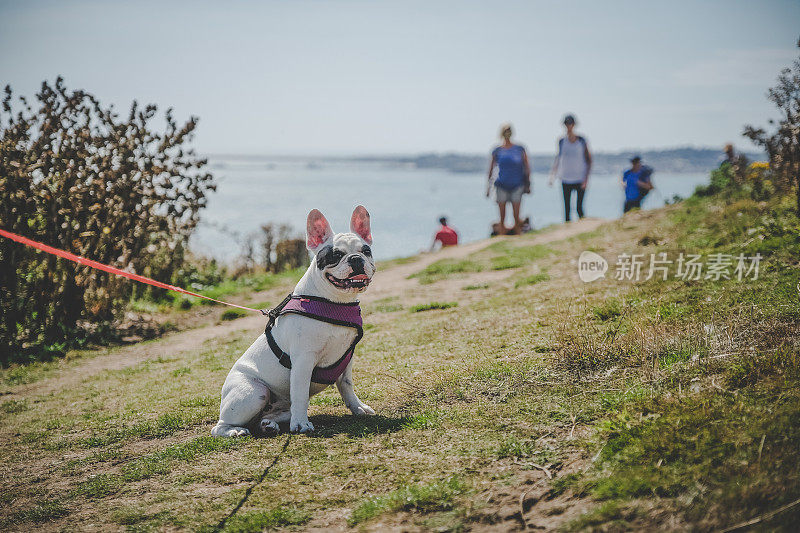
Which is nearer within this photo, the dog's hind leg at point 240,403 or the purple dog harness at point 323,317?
the purple dog harness at point 323,317

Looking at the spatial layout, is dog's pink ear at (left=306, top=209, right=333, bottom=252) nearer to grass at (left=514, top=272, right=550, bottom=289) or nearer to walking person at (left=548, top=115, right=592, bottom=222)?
grass at (left=514, top=272, right=550, bottom=289)

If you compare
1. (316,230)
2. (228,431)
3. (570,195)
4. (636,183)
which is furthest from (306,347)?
(636,183)

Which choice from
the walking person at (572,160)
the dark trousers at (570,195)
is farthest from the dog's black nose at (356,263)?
the dark trousers at (570,195)

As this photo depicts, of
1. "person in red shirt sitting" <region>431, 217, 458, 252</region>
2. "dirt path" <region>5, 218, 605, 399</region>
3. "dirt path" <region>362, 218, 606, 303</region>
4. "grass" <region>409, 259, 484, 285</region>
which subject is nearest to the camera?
"dirt path" <region>5, 218, 605, 399</region>

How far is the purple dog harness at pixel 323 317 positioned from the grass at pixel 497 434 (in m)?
0.49

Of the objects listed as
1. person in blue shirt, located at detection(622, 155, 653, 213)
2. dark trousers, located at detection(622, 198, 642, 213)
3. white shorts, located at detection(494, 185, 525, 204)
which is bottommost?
dark trousers, located at detection(622, 198, 642, 213)

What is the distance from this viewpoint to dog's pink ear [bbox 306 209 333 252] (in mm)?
5422

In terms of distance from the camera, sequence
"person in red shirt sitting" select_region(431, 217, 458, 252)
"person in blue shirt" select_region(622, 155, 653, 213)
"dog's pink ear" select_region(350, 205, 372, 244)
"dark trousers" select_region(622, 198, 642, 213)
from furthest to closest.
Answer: "person in red shirt sitting" select_region(431, 217, 458, 252) → "dark trousers" select_region(622, 198, 642, 213) → "person in blue shirt" select_region(622, 155, 653, 213) → "dog's pink ear" select_region(350, 205, 372, 244)

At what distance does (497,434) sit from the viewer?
4.83 m

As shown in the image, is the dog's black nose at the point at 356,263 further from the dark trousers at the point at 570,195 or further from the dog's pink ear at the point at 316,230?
the dark trousers at the point at 570,195

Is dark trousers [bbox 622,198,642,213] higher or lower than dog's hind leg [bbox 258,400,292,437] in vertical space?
higher

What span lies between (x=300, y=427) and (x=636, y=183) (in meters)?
14.5

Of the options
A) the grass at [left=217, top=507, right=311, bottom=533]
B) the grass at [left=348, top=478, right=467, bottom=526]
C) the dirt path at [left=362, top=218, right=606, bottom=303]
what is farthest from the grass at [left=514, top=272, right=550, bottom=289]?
the grass at [left=217, top=507, right=311, bottom=533]

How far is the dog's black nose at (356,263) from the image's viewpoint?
515 cm
